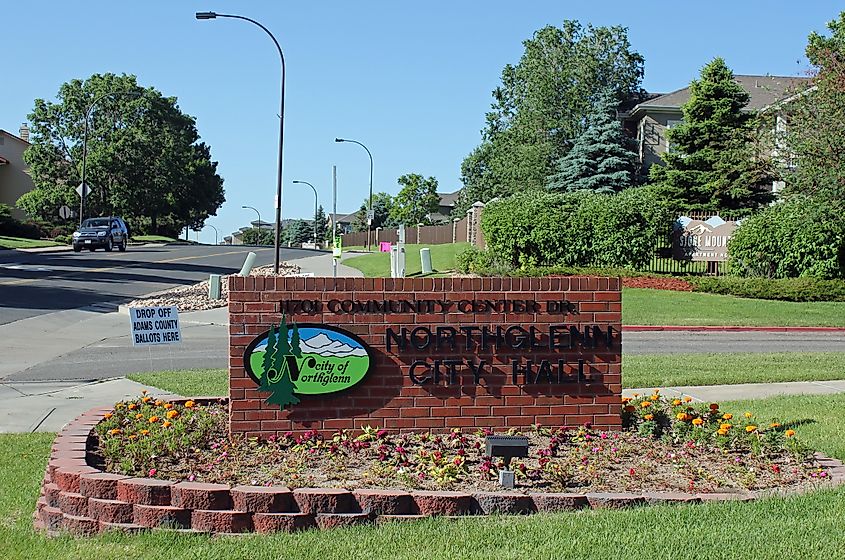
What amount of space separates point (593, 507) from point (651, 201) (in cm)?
2793

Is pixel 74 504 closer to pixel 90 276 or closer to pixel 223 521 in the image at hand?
pixel 223 521

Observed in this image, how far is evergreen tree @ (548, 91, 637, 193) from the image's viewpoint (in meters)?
48.0

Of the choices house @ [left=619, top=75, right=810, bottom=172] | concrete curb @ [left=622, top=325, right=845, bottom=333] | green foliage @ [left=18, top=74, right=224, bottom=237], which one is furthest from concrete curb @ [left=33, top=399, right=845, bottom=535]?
green foliage @ [left=18, top=74, right=224, bottom=237]

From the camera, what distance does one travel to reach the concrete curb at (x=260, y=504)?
18.7ft

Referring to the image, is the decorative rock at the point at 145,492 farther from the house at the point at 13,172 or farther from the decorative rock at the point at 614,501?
the house at the point at 13,172

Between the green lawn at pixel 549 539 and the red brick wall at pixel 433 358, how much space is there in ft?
6.79

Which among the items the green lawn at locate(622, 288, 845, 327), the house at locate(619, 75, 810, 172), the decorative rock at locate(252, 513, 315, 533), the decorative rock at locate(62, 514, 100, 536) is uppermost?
the house at locate(619, 75, 810, 172)

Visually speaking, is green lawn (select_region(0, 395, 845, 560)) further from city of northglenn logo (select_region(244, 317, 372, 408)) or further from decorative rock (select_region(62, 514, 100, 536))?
city of northglenn logo (select_region(244, 317, 372, 408))

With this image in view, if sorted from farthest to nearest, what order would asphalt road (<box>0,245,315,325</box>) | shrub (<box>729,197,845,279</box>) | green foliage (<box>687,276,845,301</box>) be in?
shrub (<box>729,197,845,279</box>) < green foliage (<box>687,276,845,301</box>) < asphalt road (<box>0,245,315,325</box>)

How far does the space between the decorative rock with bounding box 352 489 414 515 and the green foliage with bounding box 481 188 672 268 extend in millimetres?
27150

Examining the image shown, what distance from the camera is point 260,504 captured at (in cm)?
574

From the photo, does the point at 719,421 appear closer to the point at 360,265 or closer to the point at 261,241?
the point at 360,265

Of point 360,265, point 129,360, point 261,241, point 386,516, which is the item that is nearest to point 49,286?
point 129,360

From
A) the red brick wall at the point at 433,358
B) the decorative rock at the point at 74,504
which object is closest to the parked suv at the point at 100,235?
the red brick wall at the point at 433,358
